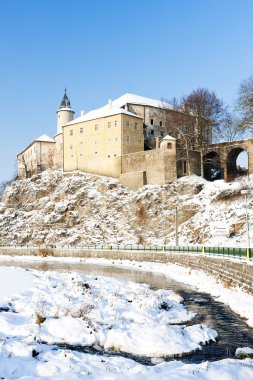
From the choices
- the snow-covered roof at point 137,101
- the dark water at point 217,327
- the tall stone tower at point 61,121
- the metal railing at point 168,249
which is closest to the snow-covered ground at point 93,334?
the dark water at point 217,327

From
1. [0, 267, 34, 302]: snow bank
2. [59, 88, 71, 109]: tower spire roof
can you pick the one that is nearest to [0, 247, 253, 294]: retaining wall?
[0, 267, 34, 302]: snow bank

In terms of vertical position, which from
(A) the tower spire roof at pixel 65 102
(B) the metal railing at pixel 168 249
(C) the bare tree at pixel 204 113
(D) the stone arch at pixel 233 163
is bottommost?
(B) the metal railing at pixel 168 249

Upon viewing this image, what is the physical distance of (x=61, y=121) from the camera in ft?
333

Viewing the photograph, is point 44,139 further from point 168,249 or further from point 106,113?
point 168,249

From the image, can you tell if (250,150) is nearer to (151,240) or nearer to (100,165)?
(151,240)

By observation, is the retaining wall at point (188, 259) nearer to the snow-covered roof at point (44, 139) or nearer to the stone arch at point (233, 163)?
the stone arch at point (233, 163)

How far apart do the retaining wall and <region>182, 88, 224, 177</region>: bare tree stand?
1038 inches

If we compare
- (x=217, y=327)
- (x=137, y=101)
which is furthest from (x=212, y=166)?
(x=217, y=327)

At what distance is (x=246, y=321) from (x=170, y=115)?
241 ft

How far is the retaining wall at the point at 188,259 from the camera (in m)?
23.0

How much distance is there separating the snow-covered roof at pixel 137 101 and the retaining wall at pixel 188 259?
3590 centimetres

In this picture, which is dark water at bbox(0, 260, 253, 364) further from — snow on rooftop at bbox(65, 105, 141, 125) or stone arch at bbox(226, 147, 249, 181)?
snow on rooftop at bbox(65, 105, 141, 125)

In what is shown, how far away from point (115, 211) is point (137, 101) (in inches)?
1084

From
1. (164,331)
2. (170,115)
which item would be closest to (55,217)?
(170,115)
